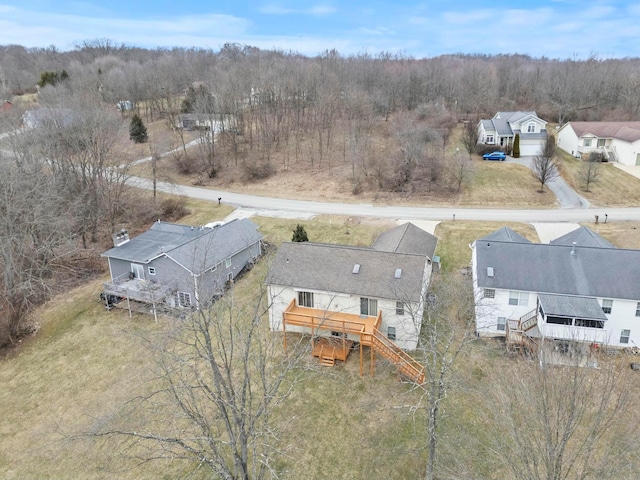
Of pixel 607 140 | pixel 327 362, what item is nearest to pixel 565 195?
pixel 607 140

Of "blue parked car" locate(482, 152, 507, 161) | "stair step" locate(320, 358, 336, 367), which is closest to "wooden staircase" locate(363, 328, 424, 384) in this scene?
"stair step" locate(320, 358, 336, 367)

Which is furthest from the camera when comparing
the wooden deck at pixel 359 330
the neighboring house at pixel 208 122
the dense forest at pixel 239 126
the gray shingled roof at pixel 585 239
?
the neighboring house at pixel 208 122

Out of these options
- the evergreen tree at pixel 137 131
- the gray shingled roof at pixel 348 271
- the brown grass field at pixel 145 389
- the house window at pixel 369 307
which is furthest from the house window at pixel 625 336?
the evergreen tree at pixel 137 131

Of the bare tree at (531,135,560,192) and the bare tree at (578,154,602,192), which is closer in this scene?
the bare tree at (531,135,560,192)

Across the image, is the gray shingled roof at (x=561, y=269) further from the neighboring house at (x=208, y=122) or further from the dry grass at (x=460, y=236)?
the neighboring house at (x=208, y=122)

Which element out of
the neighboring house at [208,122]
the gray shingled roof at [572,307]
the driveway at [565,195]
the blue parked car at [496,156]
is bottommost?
the gray shingled roof at [572,307]

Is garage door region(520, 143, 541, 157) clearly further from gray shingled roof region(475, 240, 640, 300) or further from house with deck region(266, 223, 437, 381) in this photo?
house with deck region(266, 223, 437, 381)

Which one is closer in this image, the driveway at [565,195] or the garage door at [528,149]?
the driveway at [565,195]
